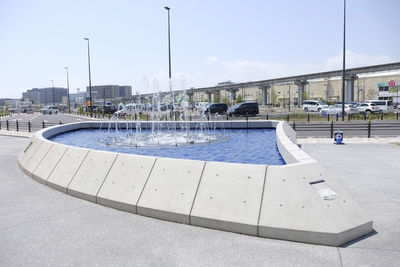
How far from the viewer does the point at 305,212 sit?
535 centimetres

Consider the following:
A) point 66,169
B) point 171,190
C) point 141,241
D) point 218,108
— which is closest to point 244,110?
point 218,108

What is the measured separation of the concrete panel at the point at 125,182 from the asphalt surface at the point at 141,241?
0.67 feet

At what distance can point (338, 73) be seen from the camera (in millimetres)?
75375

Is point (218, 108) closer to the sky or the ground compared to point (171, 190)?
closer to the sky

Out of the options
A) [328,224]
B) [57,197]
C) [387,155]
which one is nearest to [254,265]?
[328,224]

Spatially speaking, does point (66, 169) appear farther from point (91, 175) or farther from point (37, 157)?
point (37, 157)

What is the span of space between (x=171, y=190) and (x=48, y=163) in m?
4.99

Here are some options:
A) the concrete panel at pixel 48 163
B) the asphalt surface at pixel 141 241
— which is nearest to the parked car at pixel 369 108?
the asphalt surface at pixel 141 241

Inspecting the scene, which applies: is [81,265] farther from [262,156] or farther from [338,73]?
[338,73]

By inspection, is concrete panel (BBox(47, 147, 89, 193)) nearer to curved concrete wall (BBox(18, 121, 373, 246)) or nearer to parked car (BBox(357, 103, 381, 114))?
curved concrete wall (BBox(18, 121, 373, 246))

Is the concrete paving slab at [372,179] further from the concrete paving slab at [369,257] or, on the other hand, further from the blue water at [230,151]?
the blue water at [230,151]

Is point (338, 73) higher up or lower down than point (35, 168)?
higher up

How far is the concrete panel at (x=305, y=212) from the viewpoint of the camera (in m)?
5.10

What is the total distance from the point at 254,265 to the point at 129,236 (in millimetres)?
2196
